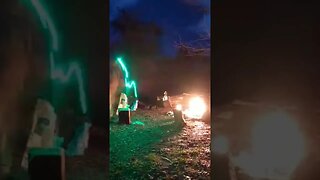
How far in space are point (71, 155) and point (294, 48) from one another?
307 centimetres

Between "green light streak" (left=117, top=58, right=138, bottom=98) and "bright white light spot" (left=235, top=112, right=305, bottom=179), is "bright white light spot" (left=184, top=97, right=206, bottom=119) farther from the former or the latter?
"bright white light spot" (left=235, top=112, right=305, bottom=179)

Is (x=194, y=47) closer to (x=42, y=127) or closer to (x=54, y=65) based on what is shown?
(x=54, y=65)

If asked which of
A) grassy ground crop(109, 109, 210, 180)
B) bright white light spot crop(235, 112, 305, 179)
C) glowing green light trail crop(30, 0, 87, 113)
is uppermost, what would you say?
glowing green light trail crop(30, 0, 87, 113)

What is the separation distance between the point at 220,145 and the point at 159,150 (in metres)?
3.77

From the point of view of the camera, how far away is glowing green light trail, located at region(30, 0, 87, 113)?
445cm

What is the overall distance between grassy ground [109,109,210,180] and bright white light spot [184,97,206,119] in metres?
0.97

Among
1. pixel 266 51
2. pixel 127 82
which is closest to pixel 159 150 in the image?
pixel 266 51

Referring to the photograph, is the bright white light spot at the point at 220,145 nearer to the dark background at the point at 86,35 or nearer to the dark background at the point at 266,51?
the dark background at the point at 266,51

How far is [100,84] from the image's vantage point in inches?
177

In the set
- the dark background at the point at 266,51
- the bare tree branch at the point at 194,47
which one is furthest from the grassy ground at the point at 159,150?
the bare tree branch at the point at 194,47

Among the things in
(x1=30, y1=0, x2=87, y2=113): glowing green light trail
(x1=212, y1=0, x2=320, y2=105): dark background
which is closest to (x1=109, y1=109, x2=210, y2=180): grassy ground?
(x1=30, y1=0, x2=87, y2=113): glowing green light trail

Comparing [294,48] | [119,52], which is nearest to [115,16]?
[119,52]

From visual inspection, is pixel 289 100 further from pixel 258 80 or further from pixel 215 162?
pixel 215 162

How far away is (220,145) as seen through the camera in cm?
444
